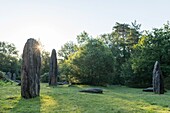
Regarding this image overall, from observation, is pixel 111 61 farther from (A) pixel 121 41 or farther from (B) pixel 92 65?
(A) pixel 121 41

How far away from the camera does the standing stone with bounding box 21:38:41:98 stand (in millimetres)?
12586

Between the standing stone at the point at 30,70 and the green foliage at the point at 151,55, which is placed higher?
the green foliage at the point at 151,55

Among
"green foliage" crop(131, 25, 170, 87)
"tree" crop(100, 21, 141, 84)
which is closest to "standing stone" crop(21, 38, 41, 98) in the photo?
"green foliage" crop(131, 25, 170, 87)

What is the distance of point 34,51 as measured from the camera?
13.2m

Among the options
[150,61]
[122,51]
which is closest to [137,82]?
[150,61]

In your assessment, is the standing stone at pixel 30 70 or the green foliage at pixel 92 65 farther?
the green foliage at pixel 92 65

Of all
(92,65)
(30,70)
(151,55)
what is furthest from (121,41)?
(30,70)

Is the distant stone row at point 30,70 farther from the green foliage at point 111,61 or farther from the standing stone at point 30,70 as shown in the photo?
the green foliage at point 111,61

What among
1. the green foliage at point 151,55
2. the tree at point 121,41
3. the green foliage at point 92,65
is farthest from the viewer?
the tree at point 121,41

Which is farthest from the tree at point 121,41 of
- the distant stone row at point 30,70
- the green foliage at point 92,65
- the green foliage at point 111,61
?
the distant stone row at point 30,70

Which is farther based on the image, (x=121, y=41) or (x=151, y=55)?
(x=121, y=41)

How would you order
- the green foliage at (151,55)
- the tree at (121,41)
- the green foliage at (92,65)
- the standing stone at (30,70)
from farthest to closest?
the tree at (121,41), the green foliage at (151,55), the green foliage at (92,65), the standing stone at (30,70)

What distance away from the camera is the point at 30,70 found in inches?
503

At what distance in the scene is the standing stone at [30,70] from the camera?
1259 centimetres
